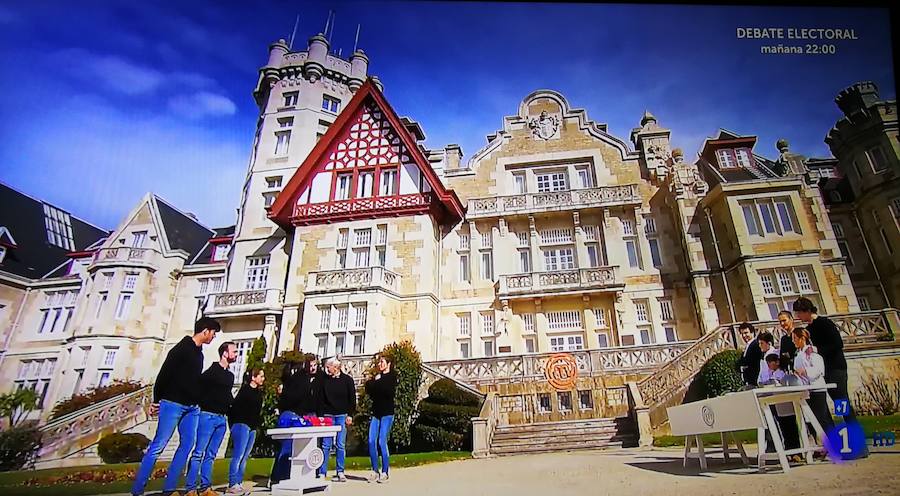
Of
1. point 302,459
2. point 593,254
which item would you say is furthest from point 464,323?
point 302,459

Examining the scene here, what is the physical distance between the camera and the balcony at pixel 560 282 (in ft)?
27.9

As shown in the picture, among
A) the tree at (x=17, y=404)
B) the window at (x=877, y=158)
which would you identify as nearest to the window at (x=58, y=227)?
the tree at (x=17, y=404)

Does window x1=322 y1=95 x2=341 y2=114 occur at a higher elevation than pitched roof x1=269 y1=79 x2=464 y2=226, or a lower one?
higher

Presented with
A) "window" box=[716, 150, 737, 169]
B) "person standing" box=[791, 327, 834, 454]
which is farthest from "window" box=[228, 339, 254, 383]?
"window" box=[716, 150, 737, 169]

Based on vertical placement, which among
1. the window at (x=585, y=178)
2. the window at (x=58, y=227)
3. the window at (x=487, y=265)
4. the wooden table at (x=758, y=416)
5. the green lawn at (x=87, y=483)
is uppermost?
the window at (x=585, y=178)

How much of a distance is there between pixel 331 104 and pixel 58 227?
665cm

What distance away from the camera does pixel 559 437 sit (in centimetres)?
577

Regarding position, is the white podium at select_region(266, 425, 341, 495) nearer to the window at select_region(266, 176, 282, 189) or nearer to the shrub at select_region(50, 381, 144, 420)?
the shrub at select_region(50, 381, 144, 420)

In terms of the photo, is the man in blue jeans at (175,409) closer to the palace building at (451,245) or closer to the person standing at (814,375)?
the palace building at (451,245)

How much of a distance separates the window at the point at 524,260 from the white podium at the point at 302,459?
244 inches

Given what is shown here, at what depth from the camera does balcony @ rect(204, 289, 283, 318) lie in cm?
865

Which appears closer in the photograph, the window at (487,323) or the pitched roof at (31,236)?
the pitched roof at (31,236)

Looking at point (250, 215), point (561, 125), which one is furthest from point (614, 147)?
point (250, 215)

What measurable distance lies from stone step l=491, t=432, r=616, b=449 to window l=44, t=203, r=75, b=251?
5.88 meters
